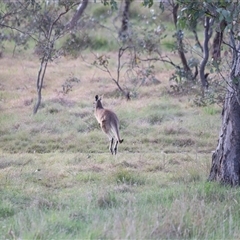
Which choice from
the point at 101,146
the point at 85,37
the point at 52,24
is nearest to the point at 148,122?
the point at 101,146

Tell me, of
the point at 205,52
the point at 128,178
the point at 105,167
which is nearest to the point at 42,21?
the point at 205,52

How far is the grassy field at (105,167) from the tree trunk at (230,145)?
284 mm

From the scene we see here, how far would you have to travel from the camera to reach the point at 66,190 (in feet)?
27.2

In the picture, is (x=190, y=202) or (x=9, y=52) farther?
(x=9, y=52)

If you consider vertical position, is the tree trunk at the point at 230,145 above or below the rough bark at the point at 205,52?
below

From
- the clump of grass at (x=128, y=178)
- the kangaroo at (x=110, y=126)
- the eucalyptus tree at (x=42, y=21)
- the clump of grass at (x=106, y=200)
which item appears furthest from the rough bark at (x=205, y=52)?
the clump of grass at (x=106, y=200)

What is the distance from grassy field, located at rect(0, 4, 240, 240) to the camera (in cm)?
626

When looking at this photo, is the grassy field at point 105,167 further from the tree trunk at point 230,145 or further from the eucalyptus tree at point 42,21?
the eucalyptus tree at point 42,21

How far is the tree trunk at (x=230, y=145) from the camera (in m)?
8.24

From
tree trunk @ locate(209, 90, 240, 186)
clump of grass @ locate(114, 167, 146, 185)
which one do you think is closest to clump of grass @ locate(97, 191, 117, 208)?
clump of grass @ locate(114, 167, 146, 185)

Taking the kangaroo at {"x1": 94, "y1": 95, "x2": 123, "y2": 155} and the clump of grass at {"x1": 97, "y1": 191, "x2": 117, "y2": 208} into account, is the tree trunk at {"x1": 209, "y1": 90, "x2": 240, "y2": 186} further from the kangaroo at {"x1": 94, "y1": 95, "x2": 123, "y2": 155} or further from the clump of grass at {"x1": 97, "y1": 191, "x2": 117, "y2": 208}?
the kangaroo at {"x1": 94, "y1": 95, "x2": 123, "y2": 155}

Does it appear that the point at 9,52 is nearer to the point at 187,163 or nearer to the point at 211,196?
the point at 187,163

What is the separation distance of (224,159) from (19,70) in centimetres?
1150

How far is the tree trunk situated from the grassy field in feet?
0.93
